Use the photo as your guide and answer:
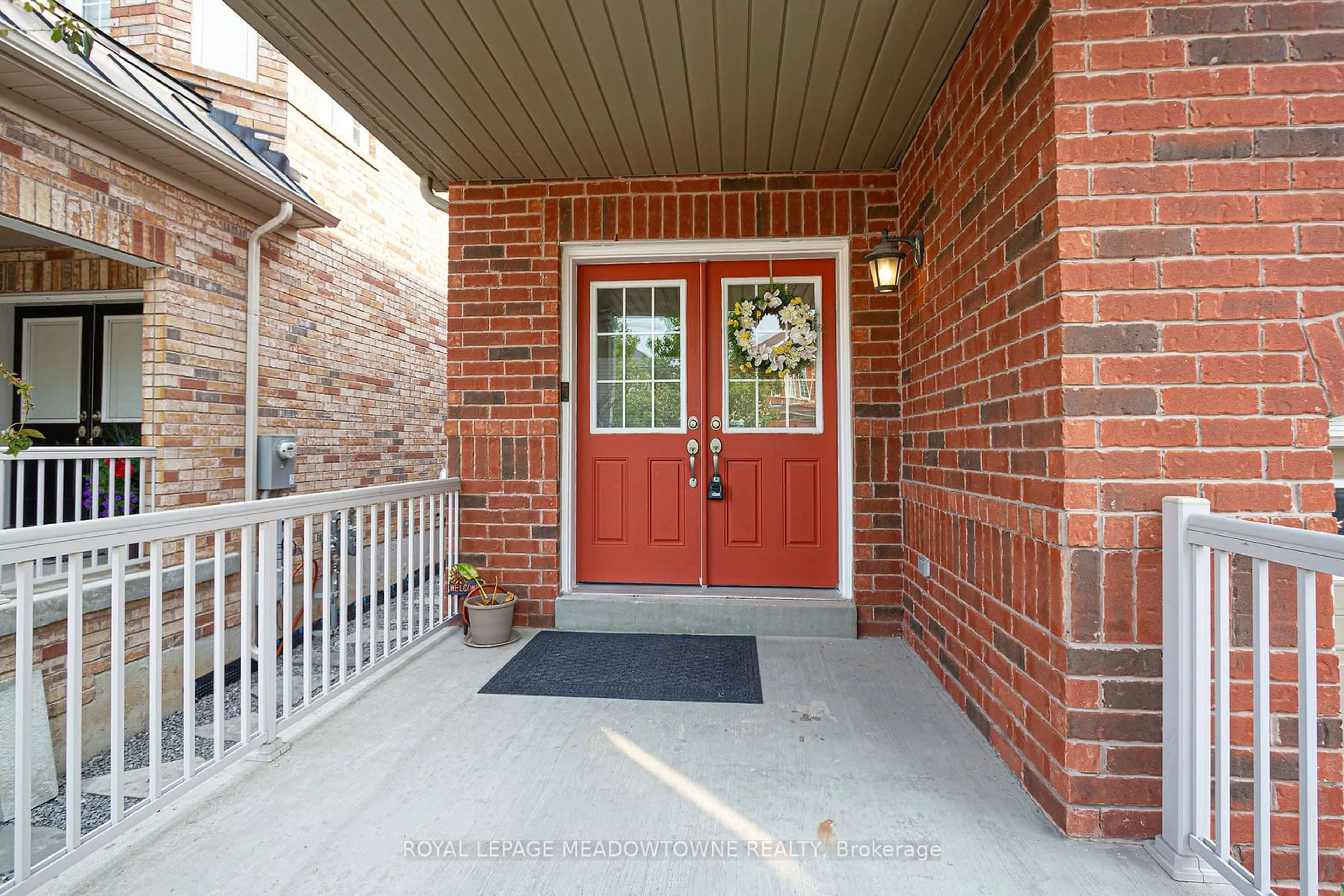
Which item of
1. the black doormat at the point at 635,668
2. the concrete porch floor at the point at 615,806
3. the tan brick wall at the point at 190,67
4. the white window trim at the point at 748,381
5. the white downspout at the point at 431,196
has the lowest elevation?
the concrete porch floor at the point at 615,806

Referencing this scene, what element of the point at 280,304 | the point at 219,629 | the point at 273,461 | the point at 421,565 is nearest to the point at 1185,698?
the point at 219,629

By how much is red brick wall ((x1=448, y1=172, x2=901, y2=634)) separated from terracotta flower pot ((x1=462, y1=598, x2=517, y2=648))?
0.98ft

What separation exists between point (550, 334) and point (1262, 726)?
10.5 feet

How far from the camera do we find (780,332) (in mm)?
3568

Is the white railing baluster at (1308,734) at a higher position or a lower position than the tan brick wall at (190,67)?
lower

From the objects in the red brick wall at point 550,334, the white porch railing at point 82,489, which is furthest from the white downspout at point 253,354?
the red brick wall at point 550,334

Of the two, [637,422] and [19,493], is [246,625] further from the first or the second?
[19,493]

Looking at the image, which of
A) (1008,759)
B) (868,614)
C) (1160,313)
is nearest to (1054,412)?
(1160,313)

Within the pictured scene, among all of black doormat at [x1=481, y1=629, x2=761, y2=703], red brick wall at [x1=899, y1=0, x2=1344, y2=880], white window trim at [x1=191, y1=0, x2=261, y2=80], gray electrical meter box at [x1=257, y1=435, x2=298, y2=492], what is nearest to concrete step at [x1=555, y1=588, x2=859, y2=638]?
black doormat at [x1=481, y1=629, x2=761, y2=703]

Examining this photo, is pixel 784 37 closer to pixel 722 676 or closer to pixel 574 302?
pixel 574 302

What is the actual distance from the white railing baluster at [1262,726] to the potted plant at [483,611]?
2.84 metres

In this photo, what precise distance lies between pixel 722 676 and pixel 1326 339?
227 centimetres

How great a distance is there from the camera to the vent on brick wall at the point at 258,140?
445 cm

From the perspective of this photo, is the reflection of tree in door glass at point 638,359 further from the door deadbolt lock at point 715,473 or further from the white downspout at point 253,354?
the white downspout at point 253,354
